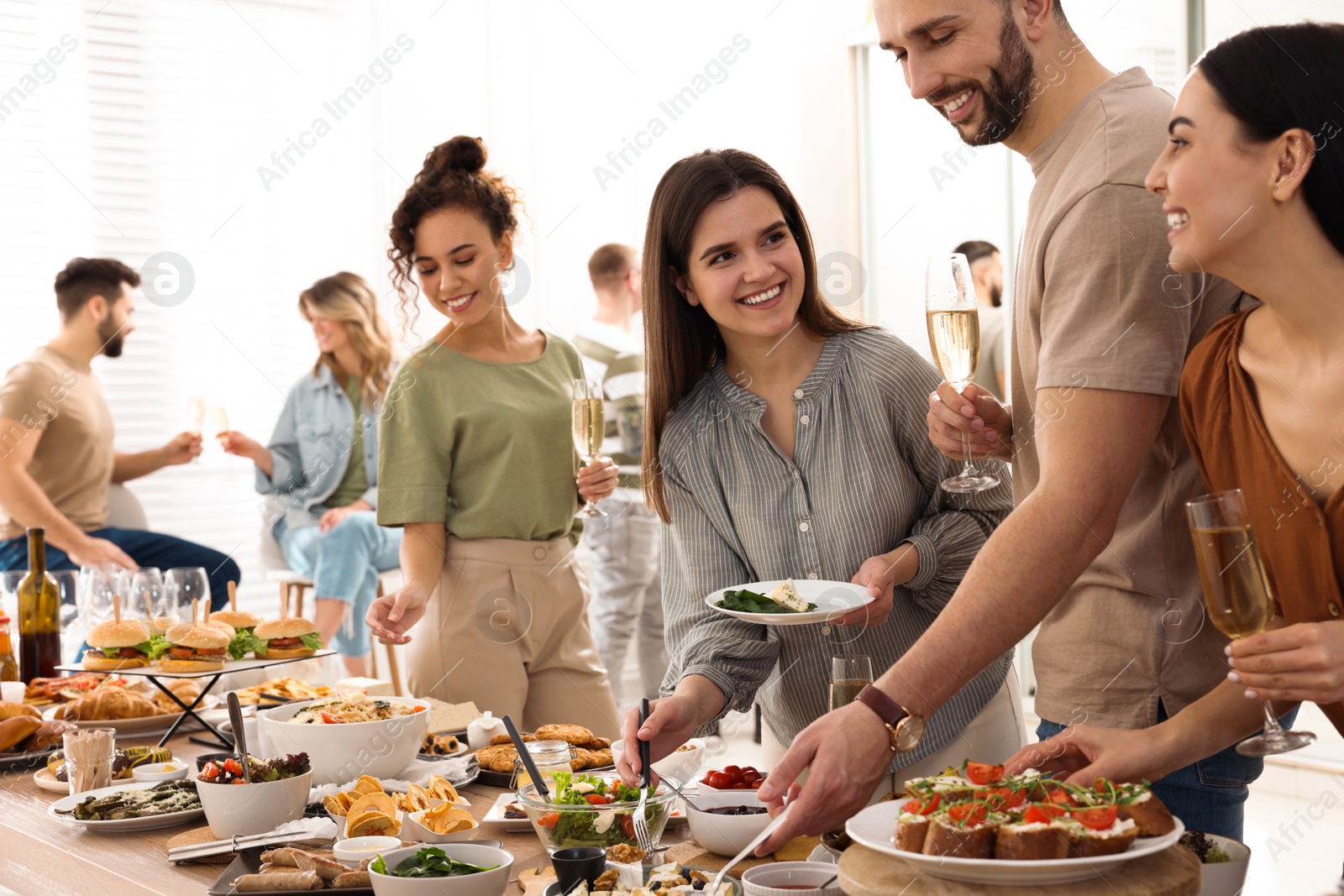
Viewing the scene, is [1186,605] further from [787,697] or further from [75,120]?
[75,120]

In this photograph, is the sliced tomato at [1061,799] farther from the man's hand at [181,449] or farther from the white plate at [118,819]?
the man's hand at [181,449]

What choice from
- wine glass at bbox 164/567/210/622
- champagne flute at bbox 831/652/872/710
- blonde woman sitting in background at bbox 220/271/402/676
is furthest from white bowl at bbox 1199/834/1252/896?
blonde woman sitting in background at bbox 220/271/402/676

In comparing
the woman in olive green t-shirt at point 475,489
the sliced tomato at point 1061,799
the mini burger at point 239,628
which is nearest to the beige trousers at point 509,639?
the woman in olive green t-shirt at point 475,489

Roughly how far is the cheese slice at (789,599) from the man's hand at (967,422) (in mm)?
328

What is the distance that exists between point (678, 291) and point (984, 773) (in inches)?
48.9

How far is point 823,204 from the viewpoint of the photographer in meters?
6.82

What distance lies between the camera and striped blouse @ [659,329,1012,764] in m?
2.16

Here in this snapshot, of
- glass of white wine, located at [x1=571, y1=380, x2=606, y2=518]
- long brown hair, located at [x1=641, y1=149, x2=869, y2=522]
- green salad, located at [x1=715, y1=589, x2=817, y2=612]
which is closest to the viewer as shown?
green salad, located at [x1=715, y1=589, x2=817, y2=612]

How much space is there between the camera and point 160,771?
83.9 inches

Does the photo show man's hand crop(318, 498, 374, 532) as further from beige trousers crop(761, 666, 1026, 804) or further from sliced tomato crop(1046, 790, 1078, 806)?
sliced tomato crop(1046, 790, 1078, 806)

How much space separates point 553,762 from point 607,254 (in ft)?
13.5

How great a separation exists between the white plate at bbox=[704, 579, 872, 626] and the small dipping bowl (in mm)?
486

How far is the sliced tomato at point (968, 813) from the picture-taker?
1165 millimetres

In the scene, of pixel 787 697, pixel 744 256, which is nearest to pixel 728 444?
pixel 744 256
